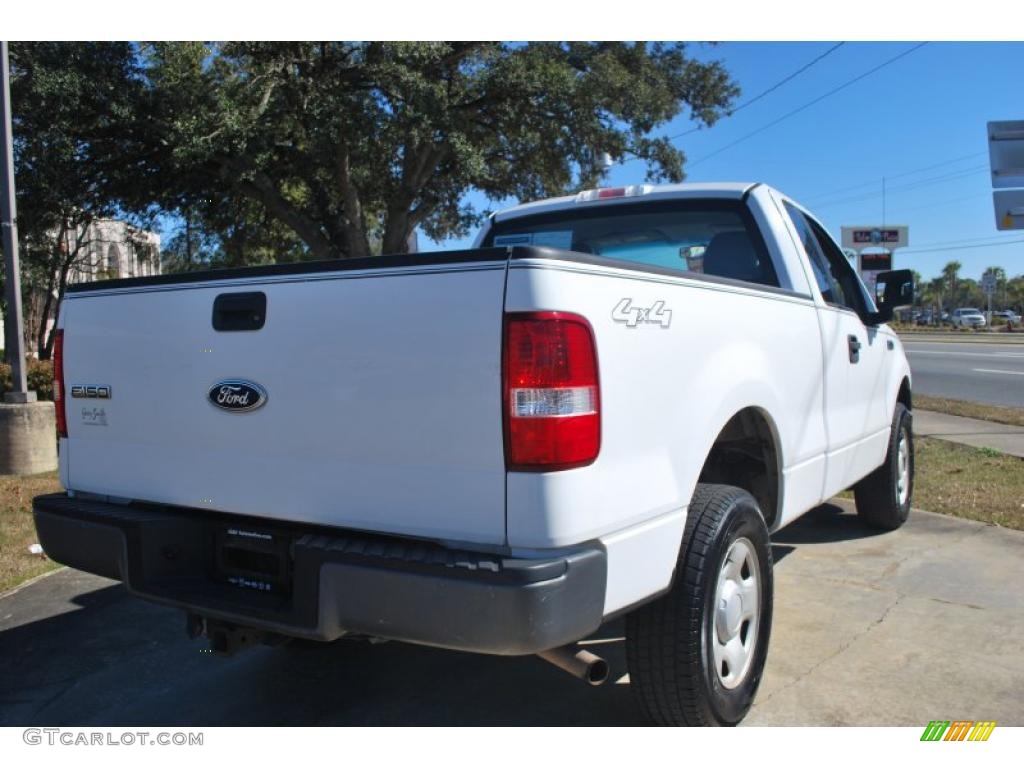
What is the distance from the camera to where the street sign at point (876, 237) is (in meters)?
19.6

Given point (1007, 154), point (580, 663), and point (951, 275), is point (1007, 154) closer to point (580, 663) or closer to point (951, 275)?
point (580, 663)

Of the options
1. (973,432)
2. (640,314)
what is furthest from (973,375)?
(640,314)

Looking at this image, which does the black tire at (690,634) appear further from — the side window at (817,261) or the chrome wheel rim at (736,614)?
the side window at (817,261)

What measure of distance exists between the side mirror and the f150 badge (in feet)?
9.75

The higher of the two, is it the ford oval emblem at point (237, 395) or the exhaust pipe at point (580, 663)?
the ford oval emblem at point (237, 395)

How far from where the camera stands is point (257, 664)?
398cm

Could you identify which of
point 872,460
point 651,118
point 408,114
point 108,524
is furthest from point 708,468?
point 651,118

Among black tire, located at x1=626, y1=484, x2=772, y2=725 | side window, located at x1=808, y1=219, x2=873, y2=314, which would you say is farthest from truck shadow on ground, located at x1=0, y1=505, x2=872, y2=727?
side window, located at x1=808, y1=219, x2=873, y2=314

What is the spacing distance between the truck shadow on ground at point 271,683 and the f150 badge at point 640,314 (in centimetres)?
151

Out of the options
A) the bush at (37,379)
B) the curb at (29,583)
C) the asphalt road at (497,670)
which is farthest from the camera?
the bush at (37,379)

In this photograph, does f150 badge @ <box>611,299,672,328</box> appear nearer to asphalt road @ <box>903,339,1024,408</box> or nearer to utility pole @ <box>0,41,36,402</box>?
utility pole @ <box>0,41,36,402</box>

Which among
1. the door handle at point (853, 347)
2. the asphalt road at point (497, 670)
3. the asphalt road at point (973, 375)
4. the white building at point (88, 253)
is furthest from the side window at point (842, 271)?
the white building at point (88, 253)

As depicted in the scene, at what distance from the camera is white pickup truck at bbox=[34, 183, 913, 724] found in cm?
233

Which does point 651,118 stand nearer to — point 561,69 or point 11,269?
point 561,69
